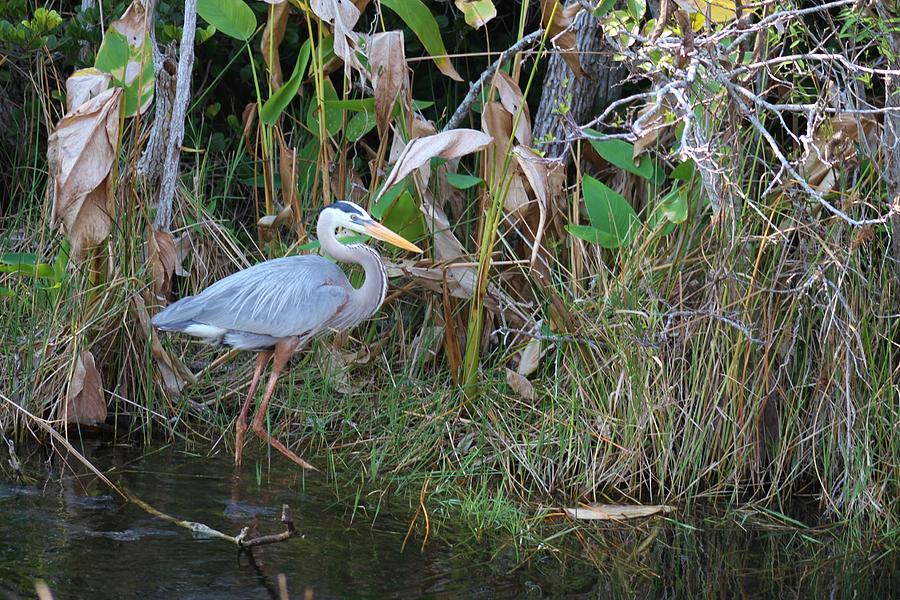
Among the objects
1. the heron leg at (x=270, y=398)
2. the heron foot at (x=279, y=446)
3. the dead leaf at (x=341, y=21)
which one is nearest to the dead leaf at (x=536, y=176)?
the dead leaf at (x=341, y=21)

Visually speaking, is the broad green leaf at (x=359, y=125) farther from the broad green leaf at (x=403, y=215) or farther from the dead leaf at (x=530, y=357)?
the dead leaf at (x=530, y=357)

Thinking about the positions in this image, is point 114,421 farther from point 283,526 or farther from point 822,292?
point 822,292

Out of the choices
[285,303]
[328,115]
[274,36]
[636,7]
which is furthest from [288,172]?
[636,7]

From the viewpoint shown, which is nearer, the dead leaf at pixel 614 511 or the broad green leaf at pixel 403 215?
the dead leaf at pixel 614 511

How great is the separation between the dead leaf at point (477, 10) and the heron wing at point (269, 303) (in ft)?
4.11

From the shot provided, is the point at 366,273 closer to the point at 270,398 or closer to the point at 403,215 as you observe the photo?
the point at 403,215

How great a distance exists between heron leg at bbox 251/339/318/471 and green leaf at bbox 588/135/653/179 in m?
1.55

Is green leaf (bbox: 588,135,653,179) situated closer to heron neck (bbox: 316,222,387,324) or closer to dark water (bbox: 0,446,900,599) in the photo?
heron neck (bbox: 316,222,387,324)

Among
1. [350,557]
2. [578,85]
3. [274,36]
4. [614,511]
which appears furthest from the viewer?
[578,85]

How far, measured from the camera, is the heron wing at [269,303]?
4.60 metres

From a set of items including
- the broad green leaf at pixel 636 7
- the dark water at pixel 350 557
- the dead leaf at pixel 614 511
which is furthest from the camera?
the dead leaf at pixel 614 511

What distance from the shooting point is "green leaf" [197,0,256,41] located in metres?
4.77

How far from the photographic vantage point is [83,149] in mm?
4457

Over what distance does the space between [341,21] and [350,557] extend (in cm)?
229
